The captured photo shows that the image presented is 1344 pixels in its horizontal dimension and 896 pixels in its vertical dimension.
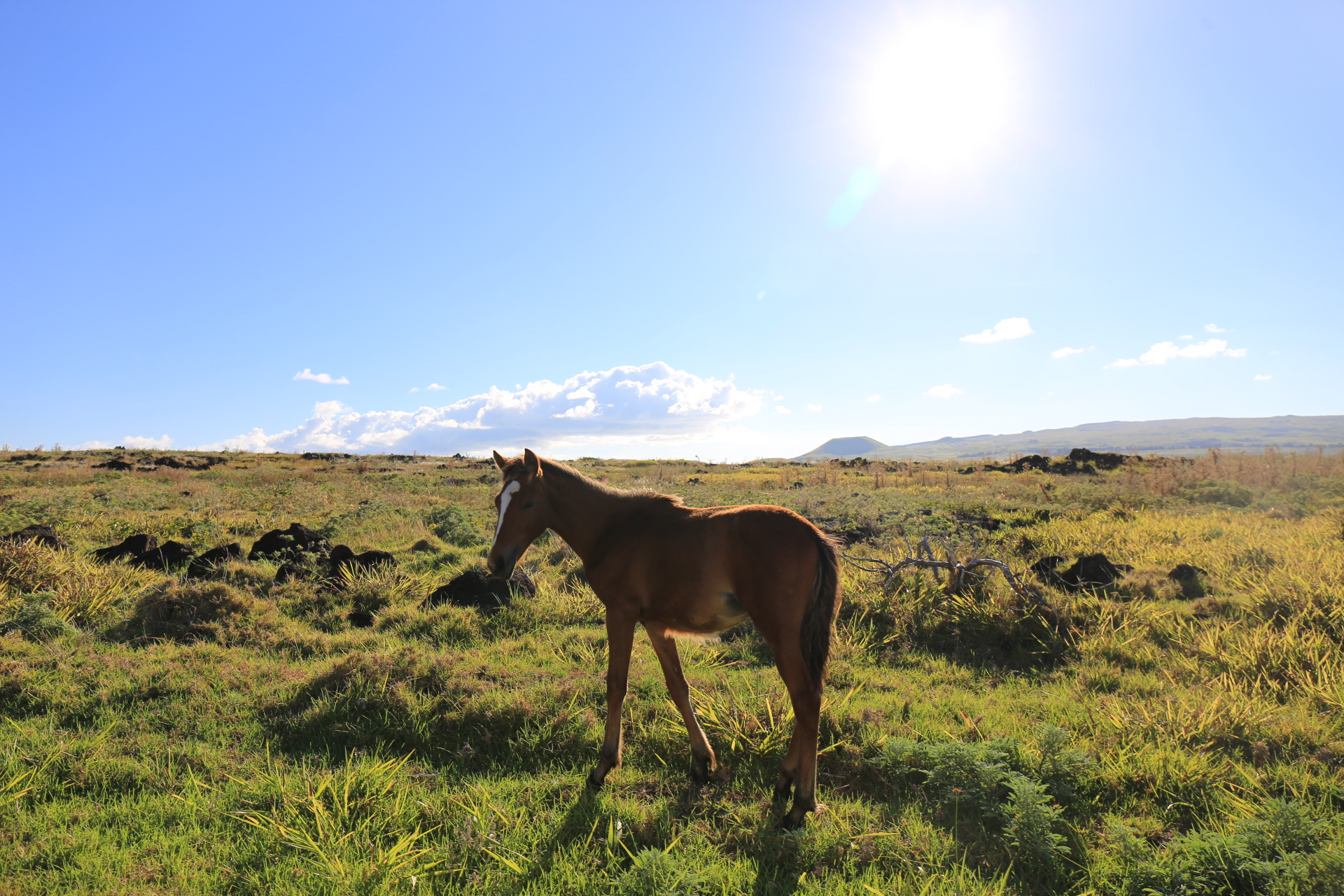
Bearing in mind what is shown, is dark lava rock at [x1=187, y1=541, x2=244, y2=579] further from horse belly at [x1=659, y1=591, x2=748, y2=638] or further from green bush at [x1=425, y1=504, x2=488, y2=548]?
horse belly at [x1=659, y1=591, x2=748, y2=638]

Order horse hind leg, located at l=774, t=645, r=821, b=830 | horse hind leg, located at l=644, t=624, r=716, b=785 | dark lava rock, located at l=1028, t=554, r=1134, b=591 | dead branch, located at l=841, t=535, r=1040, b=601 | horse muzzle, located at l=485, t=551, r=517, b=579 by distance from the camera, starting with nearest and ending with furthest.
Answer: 1. horse hind leg, located at l=774, t=645, r=821, b=830
2. horse muzzle, located at l=485, t=551, r=517, b=579
3. horse hind leg, located at l=644, t=624, r=716, b=785
4. dead branch, located at l=841, t=535, r=1040, b=601
5. dark lava rock, located at l=1028, t=554, r=1134, b=591

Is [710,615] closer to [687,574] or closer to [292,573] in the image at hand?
[687,574]

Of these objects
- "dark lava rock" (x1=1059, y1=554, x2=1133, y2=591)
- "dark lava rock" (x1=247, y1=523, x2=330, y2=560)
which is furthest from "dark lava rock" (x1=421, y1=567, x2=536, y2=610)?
"dark lava rock" (x1=1059, y1=554, x2=1133, y2=591)

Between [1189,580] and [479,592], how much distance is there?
1083cm

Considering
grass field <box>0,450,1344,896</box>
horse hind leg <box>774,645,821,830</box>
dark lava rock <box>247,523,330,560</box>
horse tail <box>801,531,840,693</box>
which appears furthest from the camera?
dark lava rock <box>247,523,330,560</box>

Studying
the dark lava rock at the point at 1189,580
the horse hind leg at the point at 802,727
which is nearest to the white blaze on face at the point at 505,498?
the horse hind leg at the point at 802,727

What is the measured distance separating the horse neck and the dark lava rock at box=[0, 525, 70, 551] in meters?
10.7

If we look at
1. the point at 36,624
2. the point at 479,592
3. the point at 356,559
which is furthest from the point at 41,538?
the point at 479,592

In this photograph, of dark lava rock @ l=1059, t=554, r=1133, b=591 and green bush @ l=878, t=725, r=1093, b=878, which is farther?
dark lava rock @ l=1059, t=554, r=1133, b=591

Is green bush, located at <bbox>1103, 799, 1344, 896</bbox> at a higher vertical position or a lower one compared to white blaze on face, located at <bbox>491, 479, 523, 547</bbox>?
lower

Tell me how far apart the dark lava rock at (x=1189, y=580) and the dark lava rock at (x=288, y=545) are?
14.0m

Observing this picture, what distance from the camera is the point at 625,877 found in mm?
3553

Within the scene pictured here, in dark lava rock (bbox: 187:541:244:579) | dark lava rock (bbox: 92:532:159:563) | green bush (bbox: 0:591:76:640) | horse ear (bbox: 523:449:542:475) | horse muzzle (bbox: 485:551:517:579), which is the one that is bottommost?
green bush (bbox: 0:591:76:640)

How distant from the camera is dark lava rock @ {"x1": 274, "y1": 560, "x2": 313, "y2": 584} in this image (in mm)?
9750
